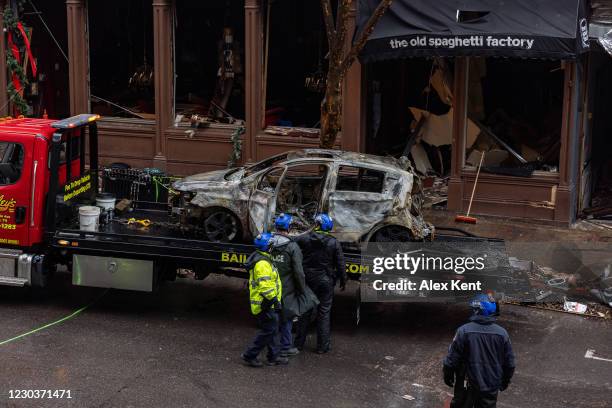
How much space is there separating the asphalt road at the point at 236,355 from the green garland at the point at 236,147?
18.4ft

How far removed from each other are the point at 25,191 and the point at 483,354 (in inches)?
250

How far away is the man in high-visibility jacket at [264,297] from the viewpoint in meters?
9.18

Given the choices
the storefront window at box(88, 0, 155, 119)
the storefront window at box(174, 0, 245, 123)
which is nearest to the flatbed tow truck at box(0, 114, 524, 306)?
the storefront window at box(174, 0, 245, 123)

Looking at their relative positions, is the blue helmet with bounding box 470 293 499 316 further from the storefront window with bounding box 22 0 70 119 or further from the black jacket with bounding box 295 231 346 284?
the storefront window with bounding box 22 0 70 119

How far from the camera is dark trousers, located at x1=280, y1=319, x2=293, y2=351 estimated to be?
9.67 meters

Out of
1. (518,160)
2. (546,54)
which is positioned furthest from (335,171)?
(518,160)

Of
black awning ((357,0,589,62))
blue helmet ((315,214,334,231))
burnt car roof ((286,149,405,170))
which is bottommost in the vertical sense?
blue helmet ((315,214,334,231))

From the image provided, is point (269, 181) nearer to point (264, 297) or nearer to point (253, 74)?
point (264, 297)

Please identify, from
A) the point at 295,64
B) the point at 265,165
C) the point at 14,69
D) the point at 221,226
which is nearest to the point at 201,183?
the point at 221,226

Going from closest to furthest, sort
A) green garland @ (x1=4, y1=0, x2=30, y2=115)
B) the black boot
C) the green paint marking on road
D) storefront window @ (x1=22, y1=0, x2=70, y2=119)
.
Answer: the black boot
the green paint marking on road
green garland @ (x1=4, y1=0, x2=30, y2=115)
storefront window @ (x1=22, y1=0, x2=70, y2=119)

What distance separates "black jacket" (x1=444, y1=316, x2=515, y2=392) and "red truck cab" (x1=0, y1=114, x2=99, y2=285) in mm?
5896

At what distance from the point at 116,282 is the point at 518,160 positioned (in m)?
8.57

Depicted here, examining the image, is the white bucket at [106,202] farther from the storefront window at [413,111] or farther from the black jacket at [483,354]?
the storefront window at [413,111]

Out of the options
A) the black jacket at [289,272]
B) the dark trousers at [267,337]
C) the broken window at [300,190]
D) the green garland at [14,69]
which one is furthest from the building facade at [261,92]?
the dark trousers at [267,337]
